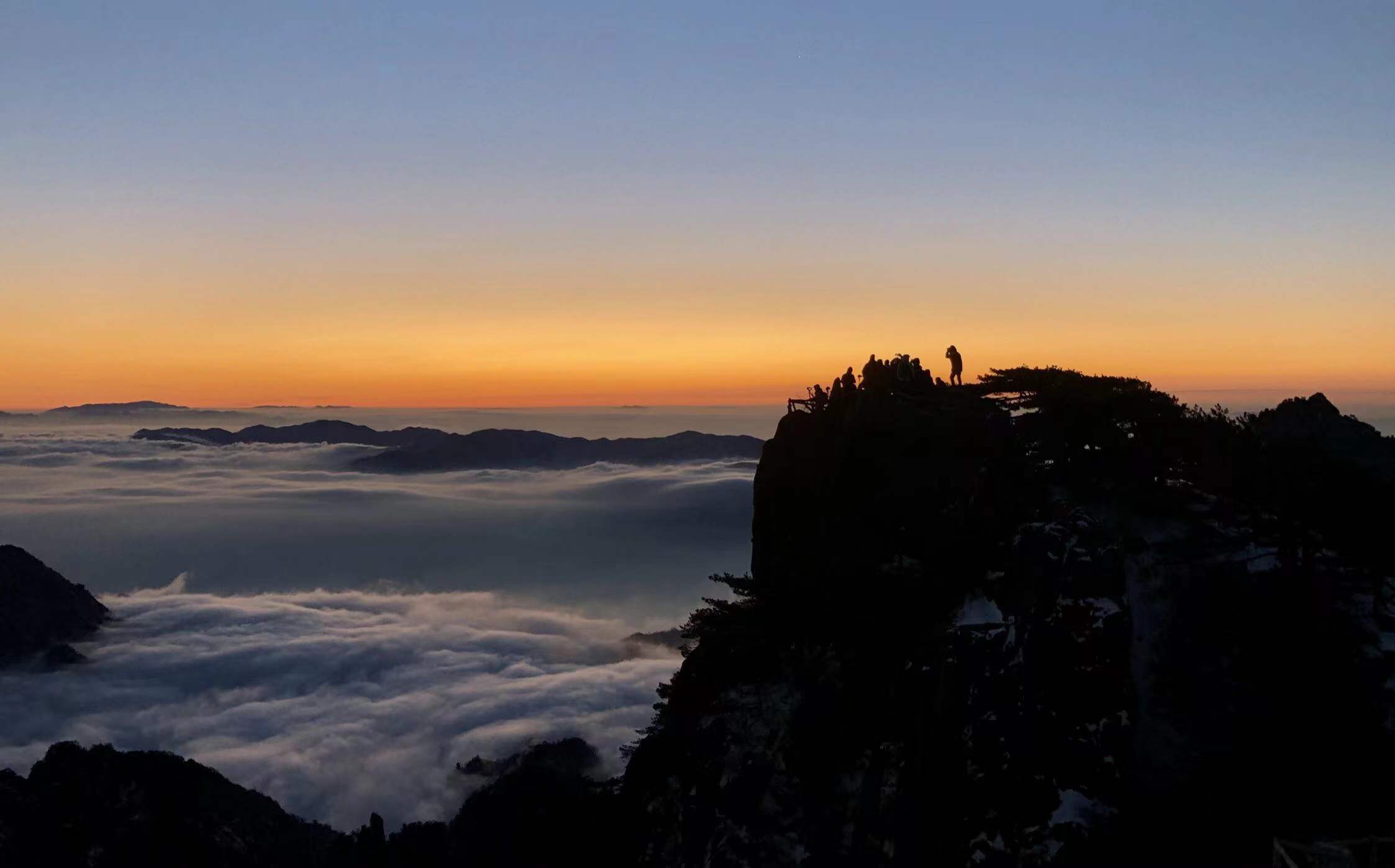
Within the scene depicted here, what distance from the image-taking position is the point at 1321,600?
18.7m

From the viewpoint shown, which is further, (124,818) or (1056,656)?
(124,818)

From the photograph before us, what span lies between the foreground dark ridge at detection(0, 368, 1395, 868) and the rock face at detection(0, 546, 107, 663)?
18053 centimetres

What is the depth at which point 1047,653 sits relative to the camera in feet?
66.2

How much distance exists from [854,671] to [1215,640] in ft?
24.9

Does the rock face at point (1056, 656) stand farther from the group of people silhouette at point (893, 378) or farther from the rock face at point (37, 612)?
the rock face at point (37, 612)

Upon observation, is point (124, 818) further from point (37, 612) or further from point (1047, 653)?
point (37, 612)

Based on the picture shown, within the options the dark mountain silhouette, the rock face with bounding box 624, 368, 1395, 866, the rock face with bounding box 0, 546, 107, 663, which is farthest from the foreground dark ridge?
the rock face with bounding box 0, 546, 107, 663

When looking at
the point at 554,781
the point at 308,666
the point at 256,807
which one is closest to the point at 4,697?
the point at 308,666

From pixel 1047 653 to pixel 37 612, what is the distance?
666ft

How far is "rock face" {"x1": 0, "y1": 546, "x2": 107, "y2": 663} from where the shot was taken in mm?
169250

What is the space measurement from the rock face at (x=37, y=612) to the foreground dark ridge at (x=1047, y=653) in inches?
7107

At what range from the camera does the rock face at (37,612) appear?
169250mm

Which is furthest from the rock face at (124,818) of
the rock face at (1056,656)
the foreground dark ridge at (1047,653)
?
the rock face at (1056,656)

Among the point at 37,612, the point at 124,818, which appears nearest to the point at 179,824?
the point at 124,818
